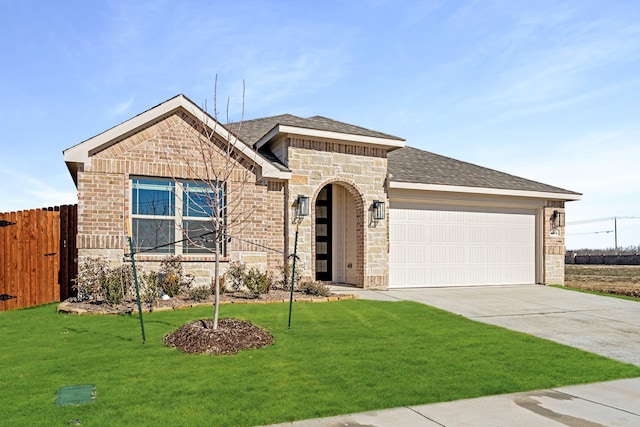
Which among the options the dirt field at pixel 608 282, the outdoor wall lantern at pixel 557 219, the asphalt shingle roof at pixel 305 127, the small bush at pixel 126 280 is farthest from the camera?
the dirt field at pixel 608 282

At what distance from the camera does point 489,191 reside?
51.4ft

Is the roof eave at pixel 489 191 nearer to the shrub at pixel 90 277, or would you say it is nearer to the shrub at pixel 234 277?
the shrub at pixel 234 277

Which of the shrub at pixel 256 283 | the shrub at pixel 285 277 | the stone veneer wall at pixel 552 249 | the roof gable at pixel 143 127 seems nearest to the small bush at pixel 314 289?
the shrub at pixel 285 277

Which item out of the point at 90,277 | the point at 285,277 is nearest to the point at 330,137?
the point at 285,277

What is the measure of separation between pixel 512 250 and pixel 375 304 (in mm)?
7839

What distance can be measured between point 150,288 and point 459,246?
32.8 feet

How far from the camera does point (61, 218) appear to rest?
11945 millimetres

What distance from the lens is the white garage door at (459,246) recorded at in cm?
1495

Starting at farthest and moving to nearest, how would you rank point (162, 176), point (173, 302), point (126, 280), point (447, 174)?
1. point (447, 174)
2. point (162, 176)
3. point (126, 280)
4. point (173, 302)

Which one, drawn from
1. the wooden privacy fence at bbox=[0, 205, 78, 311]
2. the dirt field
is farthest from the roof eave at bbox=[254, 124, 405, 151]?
the dirt field

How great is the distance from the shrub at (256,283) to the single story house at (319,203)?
30.5 inches

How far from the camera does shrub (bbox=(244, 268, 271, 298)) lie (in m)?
11.6

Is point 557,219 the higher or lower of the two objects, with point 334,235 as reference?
higher

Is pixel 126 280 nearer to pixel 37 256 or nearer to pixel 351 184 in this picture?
pixel 37 256
